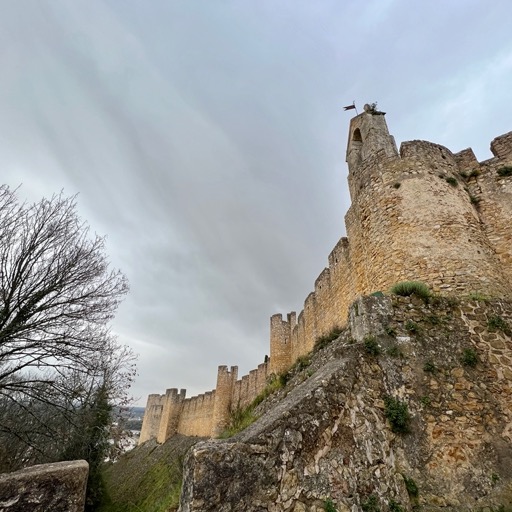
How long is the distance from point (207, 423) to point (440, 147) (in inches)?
1352

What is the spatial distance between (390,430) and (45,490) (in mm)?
3654

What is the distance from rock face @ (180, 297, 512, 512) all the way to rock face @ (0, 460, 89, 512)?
35.3 inches

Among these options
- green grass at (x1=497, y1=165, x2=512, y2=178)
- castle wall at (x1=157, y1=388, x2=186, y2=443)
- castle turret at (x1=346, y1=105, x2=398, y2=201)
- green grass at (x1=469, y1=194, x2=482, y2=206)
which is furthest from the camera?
castle wall at (x1=157, y1=388, x2=186, y2=443)

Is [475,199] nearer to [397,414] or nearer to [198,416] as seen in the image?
[397,414]

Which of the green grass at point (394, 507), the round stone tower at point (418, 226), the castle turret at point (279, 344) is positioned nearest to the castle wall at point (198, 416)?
the castle turret at point (279, 344)

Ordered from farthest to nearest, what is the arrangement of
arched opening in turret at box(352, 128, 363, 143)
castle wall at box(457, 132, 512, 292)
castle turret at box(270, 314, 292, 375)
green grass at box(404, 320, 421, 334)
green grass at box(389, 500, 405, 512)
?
castle turret at box(270, 314, 292, 375) < arched opening in turret at box(352, 128, 363, 143) < castle wall at box(457, 132, 512, 292) < green grass at box(404, 320, 421, 334) < green grass at box(389, 500, 405, 512)

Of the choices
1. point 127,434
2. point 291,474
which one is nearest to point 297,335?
point 127,434

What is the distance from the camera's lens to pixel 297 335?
21453 millimetres

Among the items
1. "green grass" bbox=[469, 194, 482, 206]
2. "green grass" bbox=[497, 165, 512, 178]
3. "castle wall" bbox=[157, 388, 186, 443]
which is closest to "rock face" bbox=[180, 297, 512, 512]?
"green grass" bbox=[469, 194, 482, 206]

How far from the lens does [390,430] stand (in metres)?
3.79

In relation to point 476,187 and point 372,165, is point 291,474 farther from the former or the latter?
point 476,187

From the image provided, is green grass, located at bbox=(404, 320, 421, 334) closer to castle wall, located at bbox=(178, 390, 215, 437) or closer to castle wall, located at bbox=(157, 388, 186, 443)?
castle wall, located at bbox=(178, 390, 215, 437)

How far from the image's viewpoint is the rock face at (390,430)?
9.28ft

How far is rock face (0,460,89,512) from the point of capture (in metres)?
2.18
